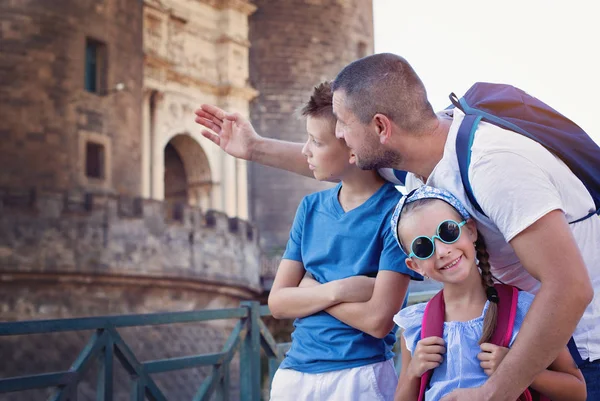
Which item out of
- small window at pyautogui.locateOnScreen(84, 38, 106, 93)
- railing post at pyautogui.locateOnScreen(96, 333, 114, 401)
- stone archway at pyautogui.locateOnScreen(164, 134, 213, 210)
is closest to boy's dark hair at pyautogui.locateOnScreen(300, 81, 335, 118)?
railing post at pyautogui.locateOnScreen(96, 333, 114, 401)

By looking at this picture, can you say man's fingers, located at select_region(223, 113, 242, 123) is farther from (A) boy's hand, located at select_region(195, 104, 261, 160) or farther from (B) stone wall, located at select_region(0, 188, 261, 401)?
(B) stone wall, located at select_region(0, 188, 261, 401)

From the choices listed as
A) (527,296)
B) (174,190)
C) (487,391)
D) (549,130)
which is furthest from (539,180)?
(174,190)

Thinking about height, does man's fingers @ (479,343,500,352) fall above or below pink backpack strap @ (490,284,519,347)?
below

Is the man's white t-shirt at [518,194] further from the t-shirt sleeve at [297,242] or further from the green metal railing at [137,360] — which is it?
the green metal railing at [137,360]

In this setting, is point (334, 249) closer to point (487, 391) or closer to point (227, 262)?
point (487, 391)

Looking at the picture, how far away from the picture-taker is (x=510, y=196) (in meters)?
1.81

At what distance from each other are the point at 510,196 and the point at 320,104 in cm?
85

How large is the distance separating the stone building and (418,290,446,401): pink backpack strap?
10.9m

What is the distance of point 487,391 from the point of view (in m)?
1.84

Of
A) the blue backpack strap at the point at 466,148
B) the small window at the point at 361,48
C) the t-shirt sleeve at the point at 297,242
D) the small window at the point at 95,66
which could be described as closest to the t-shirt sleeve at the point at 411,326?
the blue backpack strap at the point at 466,148

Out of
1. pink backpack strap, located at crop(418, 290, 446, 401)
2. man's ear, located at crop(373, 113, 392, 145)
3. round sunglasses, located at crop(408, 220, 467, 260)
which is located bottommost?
pink backpack strap, located at crop(418, 290, 446, 401)

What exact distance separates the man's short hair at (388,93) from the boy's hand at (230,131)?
938mm

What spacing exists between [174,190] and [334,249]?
21072 mm

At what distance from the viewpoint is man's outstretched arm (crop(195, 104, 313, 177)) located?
9.94 feet
